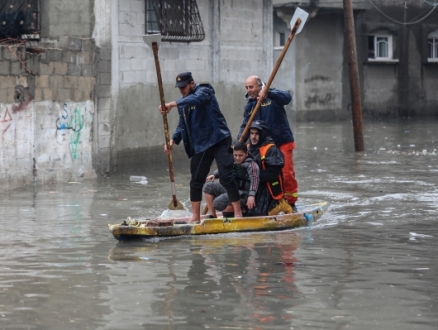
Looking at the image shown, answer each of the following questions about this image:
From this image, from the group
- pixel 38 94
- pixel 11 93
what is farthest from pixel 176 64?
pixel 11 93

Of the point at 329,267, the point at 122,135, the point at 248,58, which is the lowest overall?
the point at 329,267

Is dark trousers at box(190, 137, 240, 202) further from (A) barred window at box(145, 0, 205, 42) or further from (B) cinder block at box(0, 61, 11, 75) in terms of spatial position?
(A) barred window at box(145, 0, 205, 42)

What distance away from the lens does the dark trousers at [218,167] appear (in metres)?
10.8

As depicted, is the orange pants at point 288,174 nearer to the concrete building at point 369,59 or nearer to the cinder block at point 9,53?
the cinder block at point 9,53

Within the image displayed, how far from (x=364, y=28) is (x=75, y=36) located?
21986 millimetres

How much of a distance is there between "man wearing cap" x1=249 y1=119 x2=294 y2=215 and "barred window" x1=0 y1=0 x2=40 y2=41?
687 centimetres

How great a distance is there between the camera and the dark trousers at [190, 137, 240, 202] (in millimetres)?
10766

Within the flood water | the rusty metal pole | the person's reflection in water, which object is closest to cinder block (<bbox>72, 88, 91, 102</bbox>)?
the flood water

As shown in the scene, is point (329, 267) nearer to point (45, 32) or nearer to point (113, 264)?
point (113, 264)

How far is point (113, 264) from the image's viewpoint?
905cm

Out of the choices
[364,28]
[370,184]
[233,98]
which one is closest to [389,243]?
[370,184]

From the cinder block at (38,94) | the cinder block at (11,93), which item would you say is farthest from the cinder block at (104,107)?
the cinder block at (11,93)

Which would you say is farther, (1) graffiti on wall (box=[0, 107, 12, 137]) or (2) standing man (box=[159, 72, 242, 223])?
(1) graffiti on wall (box=[0, 107, 12, 137])

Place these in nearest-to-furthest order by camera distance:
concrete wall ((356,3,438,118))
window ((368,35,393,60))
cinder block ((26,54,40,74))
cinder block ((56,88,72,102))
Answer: cinder block ((26,54,40,74))
cinder block ((56,88,72,102))
concrete wall ((356,3,438,118))
window ((368,35,393,60))
